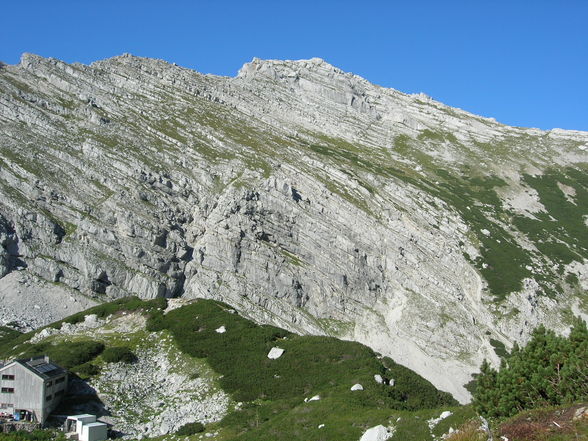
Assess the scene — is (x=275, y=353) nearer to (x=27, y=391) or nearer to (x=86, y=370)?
(x=86, y=370)

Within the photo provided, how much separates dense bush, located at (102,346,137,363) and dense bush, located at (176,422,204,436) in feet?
35.6

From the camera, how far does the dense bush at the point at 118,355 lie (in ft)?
138

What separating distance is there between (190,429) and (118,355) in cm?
1228

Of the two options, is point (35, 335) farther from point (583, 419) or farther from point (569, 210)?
point (569, 210)

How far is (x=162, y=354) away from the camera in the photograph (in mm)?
44219

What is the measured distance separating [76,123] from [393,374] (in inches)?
4199

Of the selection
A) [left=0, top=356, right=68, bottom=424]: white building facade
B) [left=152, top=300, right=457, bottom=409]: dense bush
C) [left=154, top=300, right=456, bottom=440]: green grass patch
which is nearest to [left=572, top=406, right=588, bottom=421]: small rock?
[left=154, top=300, right=456, bottom=440]: green grass patch

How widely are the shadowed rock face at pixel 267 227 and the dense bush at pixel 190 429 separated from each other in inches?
2451

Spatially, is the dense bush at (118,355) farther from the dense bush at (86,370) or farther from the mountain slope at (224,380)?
the dense bush at (86,370)

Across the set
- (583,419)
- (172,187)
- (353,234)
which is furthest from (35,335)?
(353,234)

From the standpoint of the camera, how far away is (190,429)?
33094 millimetres

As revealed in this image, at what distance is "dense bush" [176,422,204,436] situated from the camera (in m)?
32.9

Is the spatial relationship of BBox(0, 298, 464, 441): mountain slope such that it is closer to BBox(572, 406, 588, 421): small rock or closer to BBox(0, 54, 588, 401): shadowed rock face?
BBox(572, 406, 588, 421): small rock

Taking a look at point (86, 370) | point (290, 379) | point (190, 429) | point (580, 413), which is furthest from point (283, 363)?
point (580, 413)
